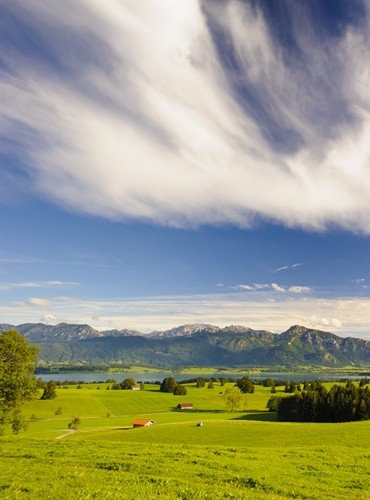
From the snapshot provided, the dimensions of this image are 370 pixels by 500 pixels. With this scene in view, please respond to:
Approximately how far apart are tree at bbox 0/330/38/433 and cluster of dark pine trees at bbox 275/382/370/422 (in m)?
82.7

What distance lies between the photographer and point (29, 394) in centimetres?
5084

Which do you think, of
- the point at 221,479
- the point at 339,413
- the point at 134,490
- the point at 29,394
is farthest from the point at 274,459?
the point at 339,413

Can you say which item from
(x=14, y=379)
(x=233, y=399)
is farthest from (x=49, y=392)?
(x=14, y=379)

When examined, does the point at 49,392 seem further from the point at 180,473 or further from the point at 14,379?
the point at 180,473

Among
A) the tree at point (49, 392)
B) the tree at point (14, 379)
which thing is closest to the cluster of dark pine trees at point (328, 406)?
the tree at point (14, 379)

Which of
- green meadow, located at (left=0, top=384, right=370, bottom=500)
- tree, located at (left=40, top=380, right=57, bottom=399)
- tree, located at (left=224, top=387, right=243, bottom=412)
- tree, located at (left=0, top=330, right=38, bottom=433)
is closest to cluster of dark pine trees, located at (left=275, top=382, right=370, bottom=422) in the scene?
tree, located at (left=224, top=387, right=243, bottom=412)

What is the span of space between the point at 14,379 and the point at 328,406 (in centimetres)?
8887

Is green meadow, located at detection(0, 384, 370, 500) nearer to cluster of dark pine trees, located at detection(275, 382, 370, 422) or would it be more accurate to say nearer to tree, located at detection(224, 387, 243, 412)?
cluster of dark pine trees, located at detection(275, 382, 370, 422)

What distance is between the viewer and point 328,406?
351ft

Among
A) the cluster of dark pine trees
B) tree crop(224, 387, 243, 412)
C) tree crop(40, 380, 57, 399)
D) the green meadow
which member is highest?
the green meadow

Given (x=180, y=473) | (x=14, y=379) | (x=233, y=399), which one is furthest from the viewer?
(x=233, y=399)

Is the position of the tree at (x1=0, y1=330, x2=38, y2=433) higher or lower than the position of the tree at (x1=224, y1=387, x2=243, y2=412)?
higher

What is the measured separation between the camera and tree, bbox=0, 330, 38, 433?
4853 centimetres

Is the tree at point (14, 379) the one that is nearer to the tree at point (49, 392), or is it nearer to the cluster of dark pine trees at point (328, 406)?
the cluster of dark pine trees at point (328, 406)
